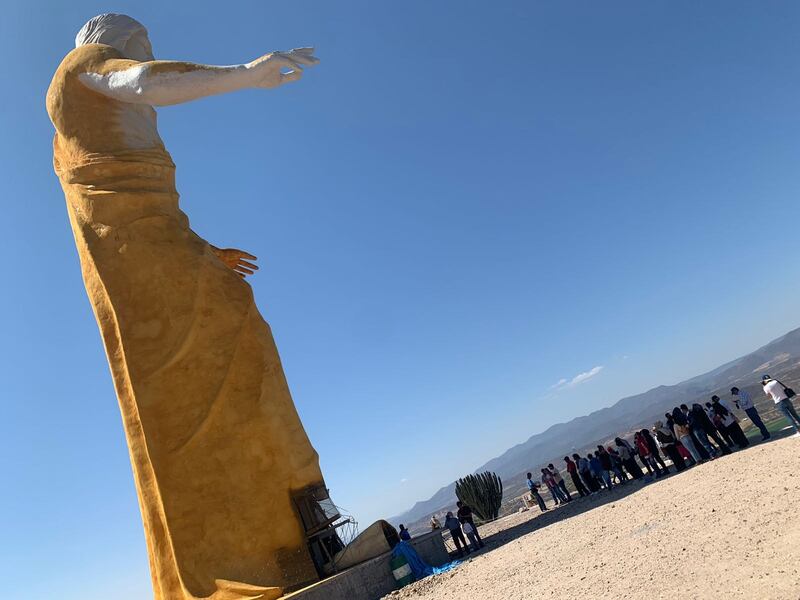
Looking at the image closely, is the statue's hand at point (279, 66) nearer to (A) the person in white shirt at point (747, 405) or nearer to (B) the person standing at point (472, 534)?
(B) the person standing at point (472, 534)

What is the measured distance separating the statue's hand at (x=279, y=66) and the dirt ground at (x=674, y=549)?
6101mm

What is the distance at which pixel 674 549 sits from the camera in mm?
4781

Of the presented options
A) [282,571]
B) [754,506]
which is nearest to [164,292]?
[282,571]

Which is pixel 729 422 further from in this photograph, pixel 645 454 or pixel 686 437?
pixel 645 454

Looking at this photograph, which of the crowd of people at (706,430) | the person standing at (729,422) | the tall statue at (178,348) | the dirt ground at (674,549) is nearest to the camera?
the dirt ground at (674,549)

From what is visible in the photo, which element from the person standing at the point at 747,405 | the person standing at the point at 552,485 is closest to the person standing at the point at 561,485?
the person standing at the point at 552,485

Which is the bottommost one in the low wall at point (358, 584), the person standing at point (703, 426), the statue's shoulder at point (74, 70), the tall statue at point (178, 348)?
the person standing at point (703, 426)

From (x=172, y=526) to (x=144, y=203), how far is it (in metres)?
4.23

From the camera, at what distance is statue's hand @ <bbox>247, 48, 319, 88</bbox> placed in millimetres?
6438

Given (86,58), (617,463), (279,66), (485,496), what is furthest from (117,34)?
(485,496)

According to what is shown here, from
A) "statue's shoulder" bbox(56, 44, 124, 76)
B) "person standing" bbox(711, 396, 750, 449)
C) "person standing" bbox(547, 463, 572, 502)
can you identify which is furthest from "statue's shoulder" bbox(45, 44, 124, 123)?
"person standing" bbox(547, 463, 572, 502)

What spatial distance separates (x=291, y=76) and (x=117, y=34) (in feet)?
12.4

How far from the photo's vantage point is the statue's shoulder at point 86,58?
24.4 ft

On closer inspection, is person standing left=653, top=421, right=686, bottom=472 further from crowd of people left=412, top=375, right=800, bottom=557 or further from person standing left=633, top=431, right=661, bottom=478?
person standing left=633, top=431, right=661, bottom=478
